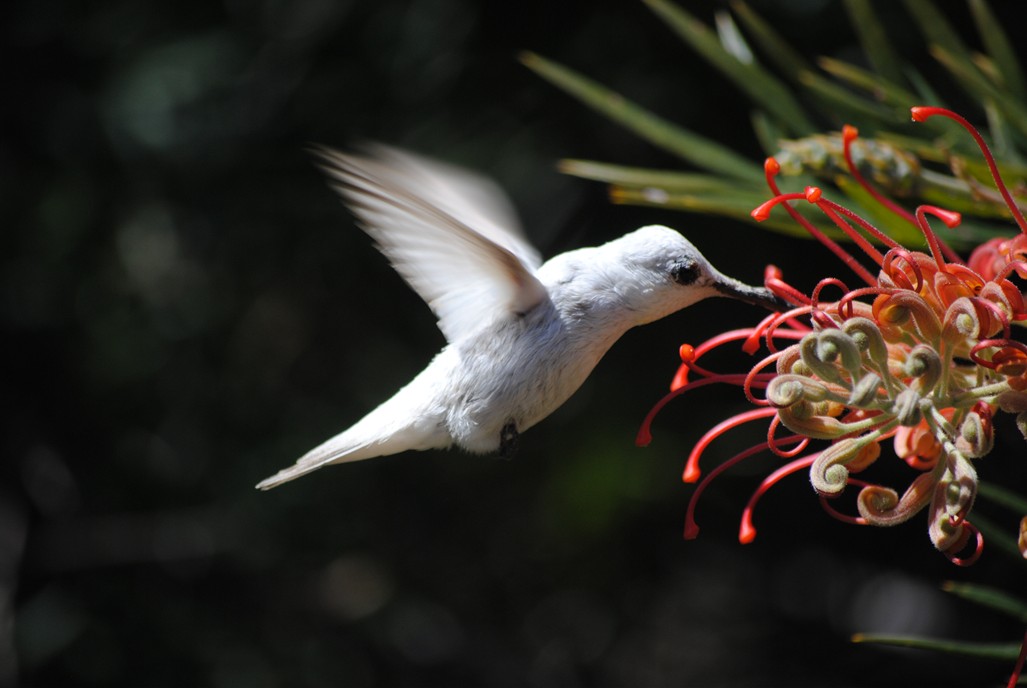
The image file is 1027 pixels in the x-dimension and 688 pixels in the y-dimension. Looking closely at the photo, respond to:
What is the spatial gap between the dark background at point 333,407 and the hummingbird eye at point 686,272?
100cm

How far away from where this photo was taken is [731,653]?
8.76 feet

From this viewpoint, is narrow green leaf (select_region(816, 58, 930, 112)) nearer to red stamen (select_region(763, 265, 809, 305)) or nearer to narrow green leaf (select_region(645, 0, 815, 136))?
narrow green leaf (select_region(645, 0, 815, 136))

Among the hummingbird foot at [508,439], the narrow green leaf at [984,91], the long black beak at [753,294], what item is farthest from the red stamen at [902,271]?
the hummingbird foot at [508,439]

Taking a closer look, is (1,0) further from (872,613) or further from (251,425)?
(872,613)

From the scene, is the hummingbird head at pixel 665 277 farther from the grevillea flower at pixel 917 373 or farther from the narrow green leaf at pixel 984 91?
the narrow green leaf at pixel 984 91

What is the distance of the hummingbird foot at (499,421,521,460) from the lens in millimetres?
1484

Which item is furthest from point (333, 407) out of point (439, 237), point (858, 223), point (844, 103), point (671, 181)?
point (858, 223)

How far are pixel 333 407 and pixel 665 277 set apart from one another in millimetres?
1627

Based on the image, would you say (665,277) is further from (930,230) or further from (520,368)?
(930,230)

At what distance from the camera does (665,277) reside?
1.29 metres

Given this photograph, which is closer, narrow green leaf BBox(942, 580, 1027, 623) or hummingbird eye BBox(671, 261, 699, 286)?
narrow green leaf BBox(942, 580, 1027, 623)

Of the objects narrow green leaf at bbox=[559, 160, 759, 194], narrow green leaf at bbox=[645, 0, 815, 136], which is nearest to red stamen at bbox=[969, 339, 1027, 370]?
narrow green leaf at bbox=[559, 160, 759, 194]

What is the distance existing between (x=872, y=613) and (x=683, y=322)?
84 cm

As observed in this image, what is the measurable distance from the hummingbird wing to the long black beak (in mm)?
256
